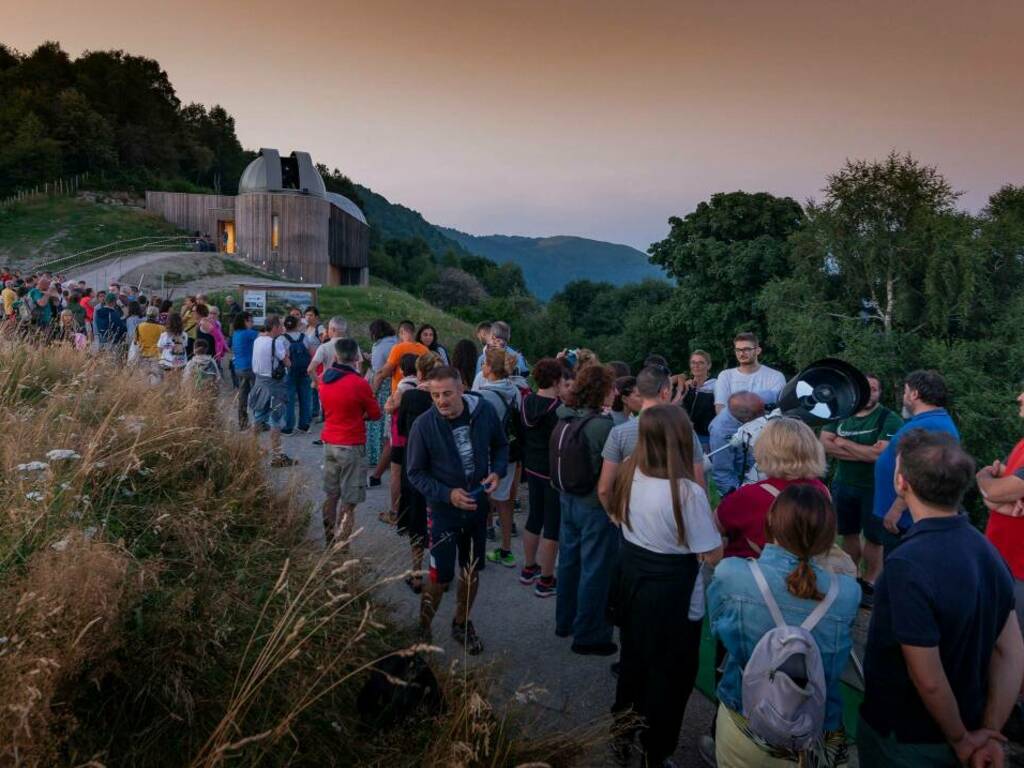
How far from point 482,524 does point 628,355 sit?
42999 millimetres

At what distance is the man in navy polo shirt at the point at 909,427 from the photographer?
4383 mm

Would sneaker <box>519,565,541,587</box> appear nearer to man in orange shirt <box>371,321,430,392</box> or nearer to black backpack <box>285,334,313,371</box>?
man in orange shirt <box>371,321,430,392</box>

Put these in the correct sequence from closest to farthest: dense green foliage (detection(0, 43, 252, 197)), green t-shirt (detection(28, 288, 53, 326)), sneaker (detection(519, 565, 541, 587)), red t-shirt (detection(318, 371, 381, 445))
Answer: sneaker (detection(519, 565, 541, 587)) → red t-shirt (detection(318, 371, 381, 445)) → green t-shirt (detection(28, 288, 53, 326)) → dense green foliage (detection(0, 43, 252, 197))

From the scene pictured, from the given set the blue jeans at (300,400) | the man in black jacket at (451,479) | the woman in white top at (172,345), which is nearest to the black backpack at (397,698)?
the man in black jacket at (451,479)

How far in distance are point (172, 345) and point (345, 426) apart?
186 inches

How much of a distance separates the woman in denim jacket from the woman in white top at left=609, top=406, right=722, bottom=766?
0.53 m

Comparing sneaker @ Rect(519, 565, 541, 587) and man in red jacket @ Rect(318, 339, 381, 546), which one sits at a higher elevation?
man in red jacket @ Rect(318, 339, 381, 546)

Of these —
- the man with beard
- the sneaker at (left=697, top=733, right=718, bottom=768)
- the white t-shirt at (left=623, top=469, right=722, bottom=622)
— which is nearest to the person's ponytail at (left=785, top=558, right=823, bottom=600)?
the white t-shirt at (left=623, top=469, right=722, bottom=622)

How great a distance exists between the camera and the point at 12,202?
4459cm

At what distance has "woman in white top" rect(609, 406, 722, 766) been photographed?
3.21 m

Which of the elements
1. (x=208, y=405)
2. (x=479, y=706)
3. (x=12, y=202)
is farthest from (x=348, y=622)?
(x=12, y=202)

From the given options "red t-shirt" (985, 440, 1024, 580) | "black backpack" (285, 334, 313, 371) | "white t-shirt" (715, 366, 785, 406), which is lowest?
"red t-shirt" (985, 440, 1024, 580)

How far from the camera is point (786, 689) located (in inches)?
91.1

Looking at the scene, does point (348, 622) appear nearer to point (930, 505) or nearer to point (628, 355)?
point (930, 505)
